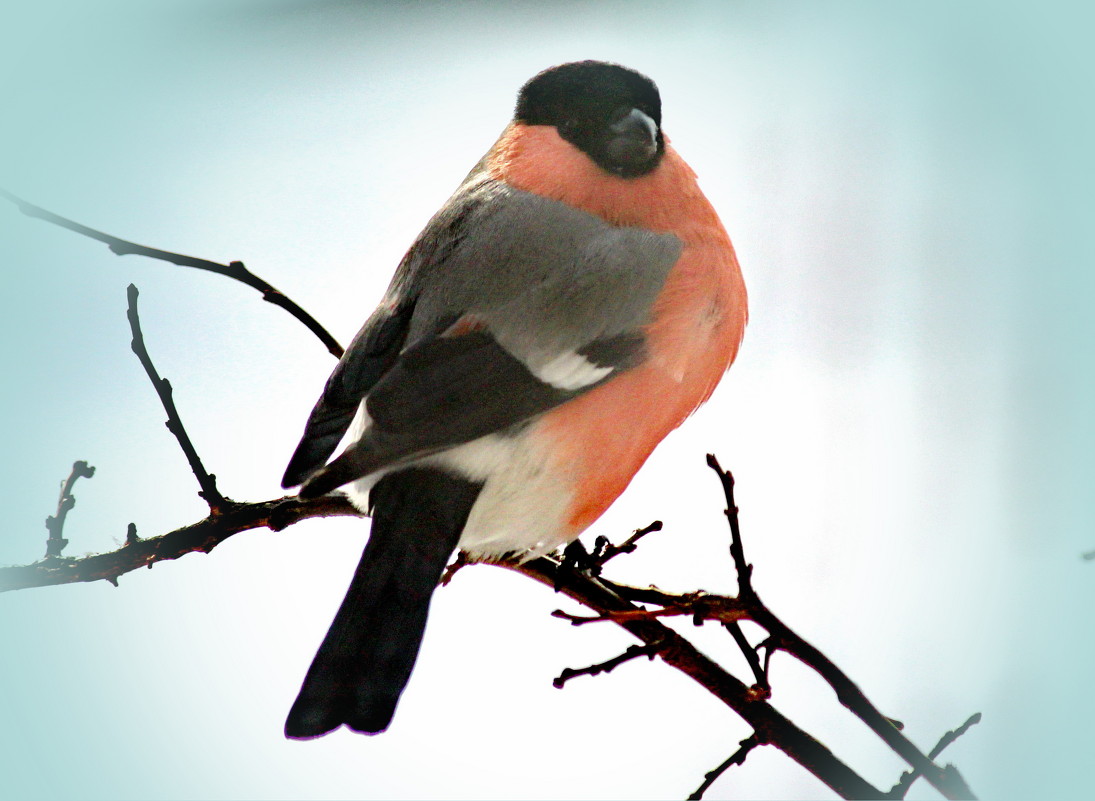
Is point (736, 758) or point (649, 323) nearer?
point (736, 758)

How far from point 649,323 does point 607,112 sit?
0.65 ft

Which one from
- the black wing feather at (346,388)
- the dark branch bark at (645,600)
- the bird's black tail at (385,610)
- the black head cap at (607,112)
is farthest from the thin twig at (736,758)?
the black head cap at (607,112)

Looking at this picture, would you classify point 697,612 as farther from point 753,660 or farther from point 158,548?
point 158,548

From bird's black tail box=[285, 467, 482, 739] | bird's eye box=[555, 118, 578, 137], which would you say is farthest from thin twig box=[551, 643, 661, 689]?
bird's eye box=[555, 118, 578, 137]

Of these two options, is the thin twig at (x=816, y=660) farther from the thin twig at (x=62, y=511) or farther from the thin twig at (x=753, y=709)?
the thin twig at (x=62, y=511)

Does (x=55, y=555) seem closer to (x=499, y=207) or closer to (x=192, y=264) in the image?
(x=192, y=264)

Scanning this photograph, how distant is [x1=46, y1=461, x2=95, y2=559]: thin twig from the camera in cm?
74

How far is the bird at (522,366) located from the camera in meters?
0.64

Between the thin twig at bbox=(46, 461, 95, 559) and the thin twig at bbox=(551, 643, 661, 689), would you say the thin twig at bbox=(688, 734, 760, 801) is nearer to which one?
the thin twig at bbox=(551, 643, 661, 689)

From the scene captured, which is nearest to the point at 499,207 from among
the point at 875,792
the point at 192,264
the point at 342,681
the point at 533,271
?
the point at 533,271

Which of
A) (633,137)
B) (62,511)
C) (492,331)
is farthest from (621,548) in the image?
(62,511)

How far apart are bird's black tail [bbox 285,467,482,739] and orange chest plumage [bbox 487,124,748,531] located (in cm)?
10

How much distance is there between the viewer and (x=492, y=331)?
708mm

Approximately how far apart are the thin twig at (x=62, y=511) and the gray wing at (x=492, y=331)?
0.71 ft
